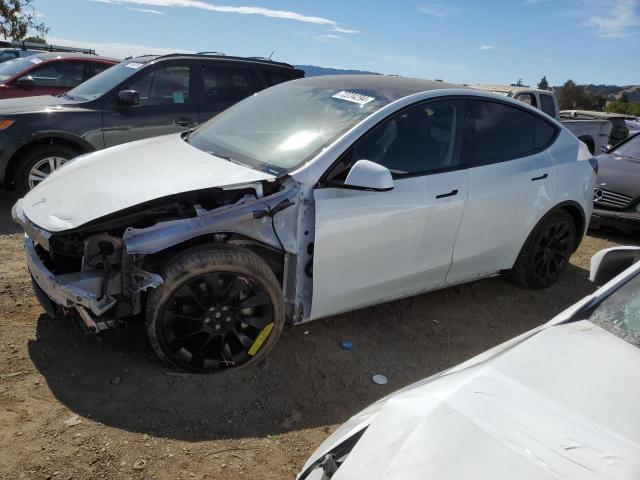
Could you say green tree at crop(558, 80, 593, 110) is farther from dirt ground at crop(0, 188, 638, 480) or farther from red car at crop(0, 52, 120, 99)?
dirt ground at crop(0, 188, 638, 480)

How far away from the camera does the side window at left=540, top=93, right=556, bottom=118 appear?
10.1 meters

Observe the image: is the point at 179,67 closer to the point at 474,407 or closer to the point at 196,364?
the point at 196,364

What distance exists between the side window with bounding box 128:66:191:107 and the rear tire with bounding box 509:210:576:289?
435cm

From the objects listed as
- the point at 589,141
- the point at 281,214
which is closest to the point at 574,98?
the point at 589,141

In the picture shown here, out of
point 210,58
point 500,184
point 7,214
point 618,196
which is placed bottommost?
point 7,214

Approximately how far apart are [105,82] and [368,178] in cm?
464

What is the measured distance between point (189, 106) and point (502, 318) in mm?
4415

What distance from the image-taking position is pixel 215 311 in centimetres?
291

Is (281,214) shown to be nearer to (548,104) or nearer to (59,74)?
(59,74)

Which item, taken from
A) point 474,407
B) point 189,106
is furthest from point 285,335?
point 189,106

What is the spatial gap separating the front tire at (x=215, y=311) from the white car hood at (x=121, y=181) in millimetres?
408

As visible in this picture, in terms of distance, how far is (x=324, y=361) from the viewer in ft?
10.9

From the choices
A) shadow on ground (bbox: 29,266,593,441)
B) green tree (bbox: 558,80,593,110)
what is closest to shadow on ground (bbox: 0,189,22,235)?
shadow on ground (bbox: 29,266,593,441)

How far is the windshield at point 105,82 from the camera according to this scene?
6.05m
